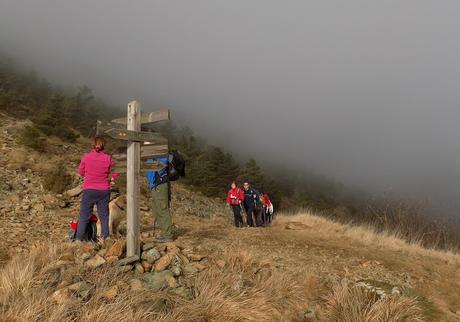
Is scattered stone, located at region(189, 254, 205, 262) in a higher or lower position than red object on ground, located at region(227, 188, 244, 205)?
higher

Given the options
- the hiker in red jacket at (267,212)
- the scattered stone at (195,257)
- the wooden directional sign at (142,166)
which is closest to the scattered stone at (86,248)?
the wooden directional sign at (142,166)

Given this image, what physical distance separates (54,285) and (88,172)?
2.10 meters

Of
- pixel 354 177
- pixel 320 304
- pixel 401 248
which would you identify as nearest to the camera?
pixel 320 304

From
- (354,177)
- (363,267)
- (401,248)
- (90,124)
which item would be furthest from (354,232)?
(354,177)

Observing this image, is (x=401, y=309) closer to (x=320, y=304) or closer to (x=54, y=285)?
(x=320, y=304)

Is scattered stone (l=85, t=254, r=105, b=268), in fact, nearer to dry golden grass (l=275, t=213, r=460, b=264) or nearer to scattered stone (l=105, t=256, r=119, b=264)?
scattered stone (l=105, t=256, r=119, b=264)

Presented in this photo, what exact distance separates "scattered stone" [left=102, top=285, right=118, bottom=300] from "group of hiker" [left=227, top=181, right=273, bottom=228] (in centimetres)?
907

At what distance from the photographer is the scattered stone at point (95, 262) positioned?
16.7 feet

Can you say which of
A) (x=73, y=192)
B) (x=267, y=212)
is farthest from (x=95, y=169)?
(x=267, y=212)

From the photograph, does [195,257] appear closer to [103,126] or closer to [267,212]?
[103,126]

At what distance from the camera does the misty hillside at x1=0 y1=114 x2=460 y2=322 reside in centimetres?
419

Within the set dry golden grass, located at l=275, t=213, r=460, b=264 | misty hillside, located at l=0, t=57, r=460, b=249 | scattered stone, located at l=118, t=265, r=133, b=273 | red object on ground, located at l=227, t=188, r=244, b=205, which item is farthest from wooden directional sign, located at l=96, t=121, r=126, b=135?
dry golden grass, located at l=275, t=213, r=460, b=264

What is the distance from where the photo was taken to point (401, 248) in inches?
434

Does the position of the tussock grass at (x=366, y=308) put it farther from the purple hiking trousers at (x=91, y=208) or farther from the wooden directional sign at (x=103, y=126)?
the wooden directional sign at (x=103, y=126)
